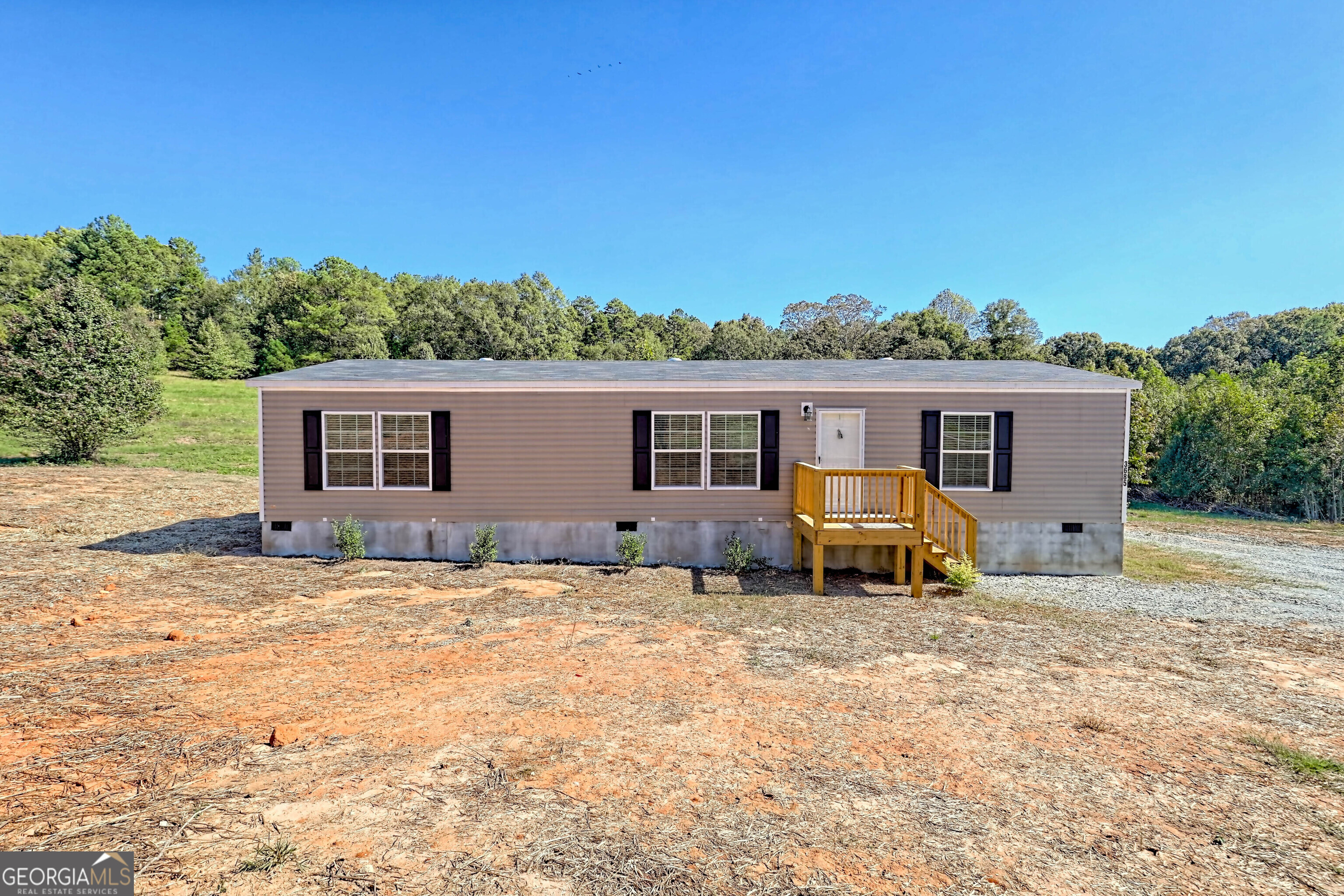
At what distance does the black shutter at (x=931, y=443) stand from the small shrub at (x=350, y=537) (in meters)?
9.44

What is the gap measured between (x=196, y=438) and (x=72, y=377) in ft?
24.9

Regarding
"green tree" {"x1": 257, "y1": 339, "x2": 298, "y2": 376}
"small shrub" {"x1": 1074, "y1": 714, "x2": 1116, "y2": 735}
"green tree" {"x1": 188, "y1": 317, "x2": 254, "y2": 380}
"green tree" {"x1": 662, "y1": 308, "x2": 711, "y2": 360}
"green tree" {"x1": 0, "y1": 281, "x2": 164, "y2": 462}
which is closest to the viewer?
"small shrub" {"x1": 1074, "y1": 714, "x2": 1116, "y2": 735}

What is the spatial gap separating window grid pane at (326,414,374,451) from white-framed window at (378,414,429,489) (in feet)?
0.60

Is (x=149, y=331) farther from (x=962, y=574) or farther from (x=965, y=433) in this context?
(x=962, y=574)

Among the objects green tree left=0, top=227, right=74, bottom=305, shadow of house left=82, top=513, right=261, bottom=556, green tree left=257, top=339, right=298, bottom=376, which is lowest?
shadow of house left=82, top=513, right=261, bottom=556

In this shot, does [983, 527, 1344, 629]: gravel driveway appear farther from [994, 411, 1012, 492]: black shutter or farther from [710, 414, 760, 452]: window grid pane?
[710, 414, 760, 452]: window grid pane

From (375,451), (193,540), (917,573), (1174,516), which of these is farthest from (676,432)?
(1174,516)

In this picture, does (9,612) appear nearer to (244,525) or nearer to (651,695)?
(244,525)

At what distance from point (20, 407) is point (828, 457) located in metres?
21.9

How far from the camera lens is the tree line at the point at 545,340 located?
1706 cm

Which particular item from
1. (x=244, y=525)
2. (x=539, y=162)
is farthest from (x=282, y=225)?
(x=244, y=525)

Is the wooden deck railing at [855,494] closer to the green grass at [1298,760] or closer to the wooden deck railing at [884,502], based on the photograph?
the wooden deck railing at [884,502]

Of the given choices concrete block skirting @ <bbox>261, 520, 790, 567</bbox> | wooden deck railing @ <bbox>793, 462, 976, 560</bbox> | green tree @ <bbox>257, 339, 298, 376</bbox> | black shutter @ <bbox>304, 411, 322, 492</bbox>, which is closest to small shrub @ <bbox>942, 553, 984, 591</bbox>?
wooden deck railing @ <bbox>793, 462, 976, 560</bbox>

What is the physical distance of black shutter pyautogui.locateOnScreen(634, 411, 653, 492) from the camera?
9875mm
